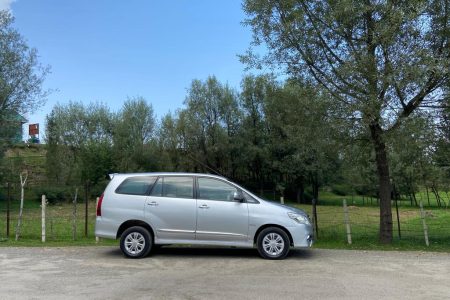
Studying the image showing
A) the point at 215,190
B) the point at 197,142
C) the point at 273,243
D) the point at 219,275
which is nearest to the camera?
the point at 219,275

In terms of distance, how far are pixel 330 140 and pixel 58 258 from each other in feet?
26.3

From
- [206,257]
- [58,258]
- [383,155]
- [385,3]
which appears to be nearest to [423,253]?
[383,155]

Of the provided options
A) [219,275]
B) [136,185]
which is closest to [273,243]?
[219,275]

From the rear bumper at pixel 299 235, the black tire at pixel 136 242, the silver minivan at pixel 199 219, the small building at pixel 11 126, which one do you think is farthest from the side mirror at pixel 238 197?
the small building at pixel 11 126

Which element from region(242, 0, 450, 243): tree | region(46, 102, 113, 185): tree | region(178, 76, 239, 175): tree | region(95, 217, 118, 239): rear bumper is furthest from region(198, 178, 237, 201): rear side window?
region(46, 102, 113, 185): tree

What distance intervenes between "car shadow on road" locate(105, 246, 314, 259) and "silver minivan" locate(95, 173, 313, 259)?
42cm

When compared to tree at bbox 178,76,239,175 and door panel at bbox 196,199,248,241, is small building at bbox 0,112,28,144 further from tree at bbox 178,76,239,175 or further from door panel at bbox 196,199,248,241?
door panel at bbox 196,199,248,241

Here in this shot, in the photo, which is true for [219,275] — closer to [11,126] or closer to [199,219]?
[199,219]

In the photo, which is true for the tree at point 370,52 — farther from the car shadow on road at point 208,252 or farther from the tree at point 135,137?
the tree at point 135,137

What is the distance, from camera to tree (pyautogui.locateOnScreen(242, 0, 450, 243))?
35.5 feet

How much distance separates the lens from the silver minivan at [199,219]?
9.51 metres

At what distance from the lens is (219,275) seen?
783 centimetres

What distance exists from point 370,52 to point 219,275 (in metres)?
7.08

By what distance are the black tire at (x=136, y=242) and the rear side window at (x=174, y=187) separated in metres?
0.87
